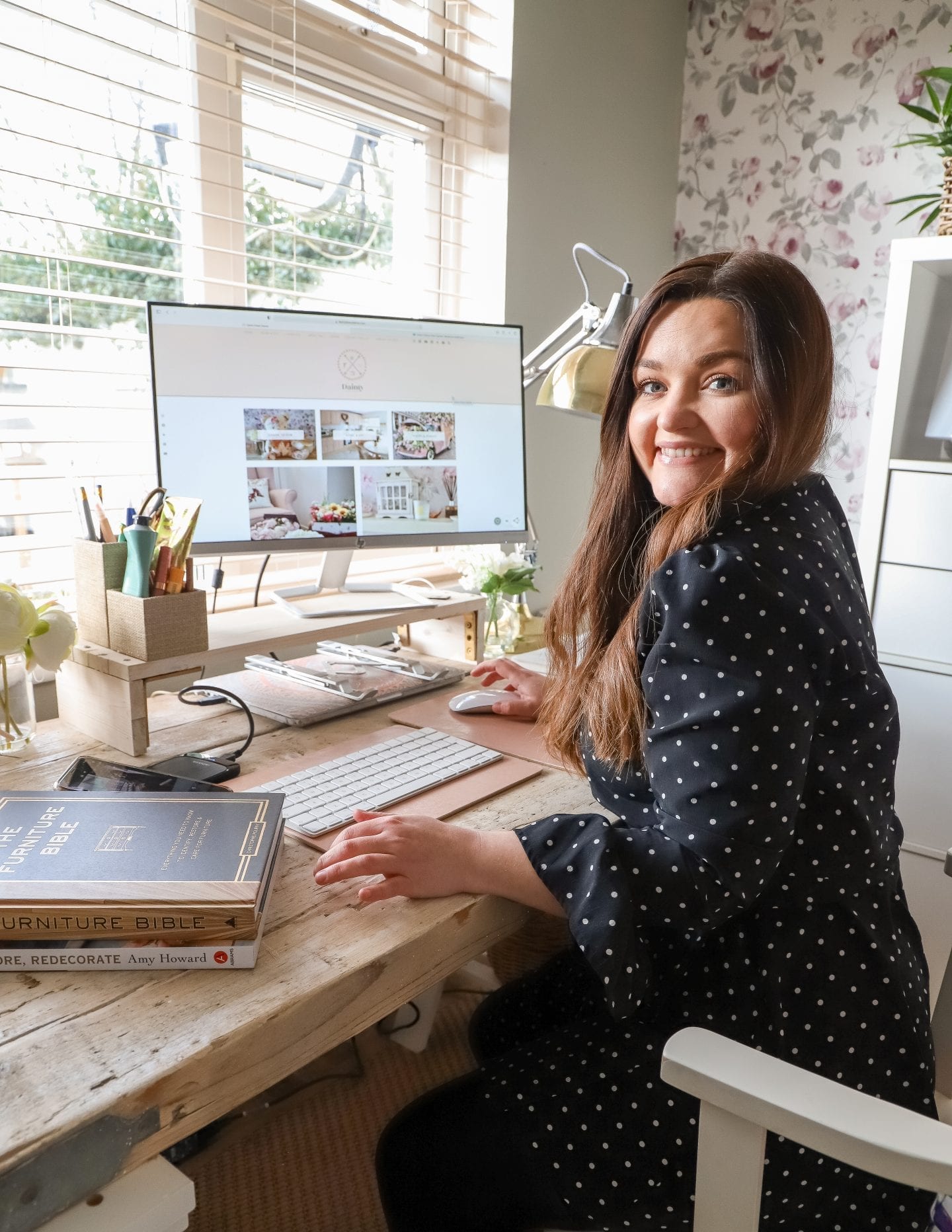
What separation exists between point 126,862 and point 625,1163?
492mm

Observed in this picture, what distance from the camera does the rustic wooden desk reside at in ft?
1.66

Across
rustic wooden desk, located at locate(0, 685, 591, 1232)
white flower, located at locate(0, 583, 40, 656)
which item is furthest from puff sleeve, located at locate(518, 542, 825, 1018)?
white flower, located at locate(0, 583, 40, 656)

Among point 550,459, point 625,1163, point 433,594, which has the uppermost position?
point 550,459

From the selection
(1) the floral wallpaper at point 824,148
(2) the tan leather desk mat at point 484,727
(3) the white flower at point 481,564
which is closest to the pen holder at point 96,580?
(2) the tan leather desk mat at point 484,727

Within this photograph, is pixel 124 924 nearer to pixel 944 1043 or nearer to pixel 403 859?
pixel 403 859

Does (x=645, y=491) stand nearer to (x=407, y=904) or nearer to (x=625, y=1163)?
(x=407, y=904)

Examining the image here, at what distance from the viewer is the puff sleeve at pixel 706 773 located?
28.3 inches

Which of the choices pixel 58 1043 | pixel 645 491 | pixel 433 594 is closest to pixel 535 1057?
pixel 58 1043

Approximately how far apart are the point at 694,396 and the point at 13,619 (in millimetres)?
713

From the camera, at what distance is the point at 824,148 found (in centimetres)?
223

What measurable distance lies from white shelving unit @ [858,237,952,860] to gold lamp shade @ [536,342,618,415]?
2.31ft

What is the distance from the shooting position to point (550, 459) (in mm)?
2203

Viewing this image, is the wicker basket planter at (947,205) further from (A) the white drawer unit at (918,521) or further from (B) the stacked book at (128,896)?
(B) the stacked book at (128,896)

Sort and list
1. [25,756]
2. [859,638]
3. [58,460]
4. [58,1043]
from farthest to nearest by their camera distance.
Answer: [58,460]
[25,756]
[859,638]
[58,1043]
